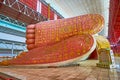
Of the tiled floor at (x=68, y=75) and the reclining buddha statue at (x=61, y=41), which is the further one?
the reclining buddha statue at (x=61, y=41)

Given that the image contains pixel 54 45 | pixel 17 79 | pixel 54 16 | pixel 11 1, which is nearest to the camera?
pixel 17 79

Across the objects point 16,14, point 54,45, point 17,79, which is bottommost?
point 17,79

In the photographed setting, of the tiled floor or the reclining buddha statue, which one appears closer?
the tiled floor

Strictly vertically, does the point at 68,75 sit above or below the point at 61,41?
below

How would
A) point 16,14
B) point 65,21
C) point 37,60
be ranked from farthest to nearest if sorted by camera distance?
point 16,14, point 65,21, point 37,60

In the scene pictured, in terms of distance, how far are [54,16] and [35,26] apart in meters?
15.2

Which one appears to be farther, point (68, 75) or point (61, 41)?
point (61, 41)

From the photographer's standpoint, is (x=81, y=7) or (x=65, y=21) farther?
(x=81, y=7)

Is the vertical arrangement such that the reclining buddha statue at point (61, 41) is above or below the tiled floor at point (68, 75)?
above

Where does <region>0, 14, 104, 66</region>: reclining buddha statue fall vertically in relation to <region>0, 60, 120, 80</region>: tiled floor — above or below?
above

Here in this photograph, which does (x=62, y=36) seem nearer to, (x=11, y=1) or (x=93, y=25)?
(x=93, y=25)

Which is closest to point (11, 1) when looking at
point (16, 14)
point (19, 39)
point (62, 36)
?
point (16, 14)

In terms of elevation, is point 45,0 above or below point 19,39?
above

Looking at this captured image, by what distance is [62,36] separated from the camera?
18.6 feet
